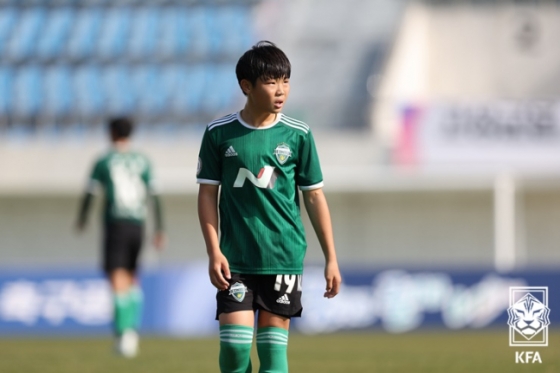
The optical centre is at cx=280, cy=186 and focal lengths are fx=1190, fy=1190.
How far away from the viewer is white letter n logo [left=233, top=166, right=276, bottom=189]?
5996mm

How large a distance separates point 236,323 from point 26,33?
3044 centimetres

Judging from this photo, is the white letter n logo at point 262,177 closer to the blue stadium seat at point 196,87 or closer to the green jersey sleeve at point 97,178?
the green jersey sleeve at point 97,178

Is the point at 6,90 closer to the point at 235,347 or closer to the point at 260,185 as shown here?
the point at 260,185

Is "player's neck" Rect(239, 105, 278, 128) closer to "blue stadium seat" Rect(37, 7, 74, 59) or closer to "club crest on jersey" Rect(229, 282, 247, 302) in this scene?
"club crest on jersey" Rect(229, 282, 247, 302)

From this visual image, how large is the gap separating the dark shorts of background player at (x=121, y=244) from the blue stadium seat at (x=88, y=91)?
765 inches

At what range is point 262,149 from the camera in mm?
5984

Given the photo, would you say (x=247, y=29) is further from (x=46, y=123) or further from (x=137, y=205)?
(x=137, y=205)

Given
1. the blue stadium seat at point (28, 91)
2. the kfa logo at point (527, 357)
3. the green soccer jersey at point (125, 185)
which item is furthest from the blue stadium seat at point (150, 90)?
the kfa logo at point (527, 357)

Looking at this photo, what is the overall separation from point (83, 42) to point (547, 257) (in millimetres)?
14696

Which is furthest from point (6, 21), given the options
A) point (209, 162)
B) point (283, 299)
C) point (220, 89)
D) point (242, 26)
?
point (283, 299)

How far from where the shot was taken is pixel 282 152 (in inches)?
236

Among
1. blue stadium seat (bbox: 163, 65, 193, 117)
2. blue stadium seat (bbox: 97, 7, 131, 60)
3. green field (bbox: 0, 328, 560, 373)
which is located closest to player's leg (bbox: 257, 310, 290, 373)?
green field (bbox: 0, 328, 560, 373)

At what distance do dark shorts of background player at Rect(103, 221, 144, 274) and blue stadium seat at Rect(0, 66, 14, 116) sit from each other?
788 inches

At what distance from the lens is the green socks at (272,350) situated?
591 cm
